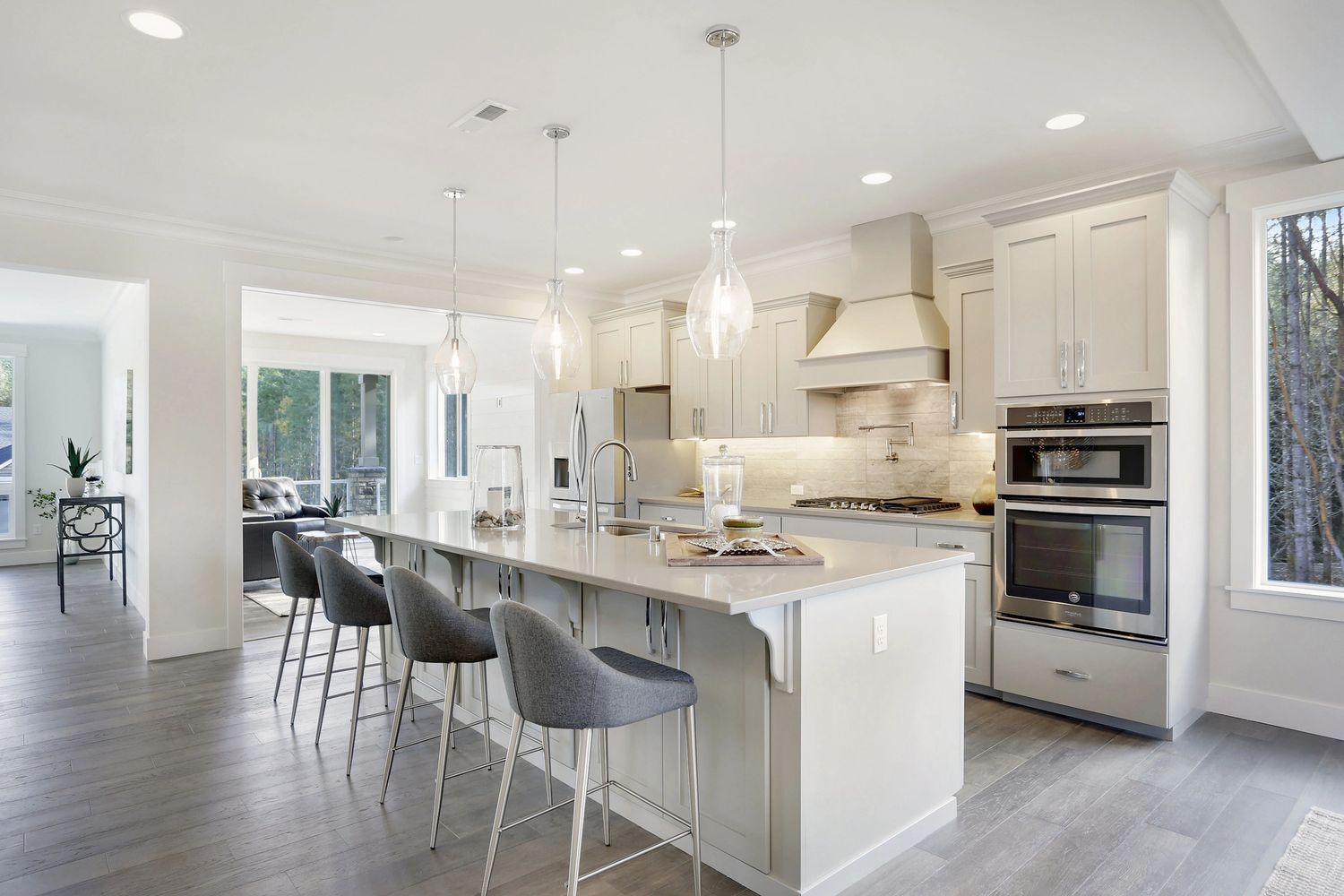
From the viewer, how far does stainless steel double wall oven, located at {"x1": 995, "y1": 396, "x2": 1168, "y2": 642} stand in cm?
Result: 332

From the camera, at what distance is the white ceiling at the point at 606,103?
99.7 inches

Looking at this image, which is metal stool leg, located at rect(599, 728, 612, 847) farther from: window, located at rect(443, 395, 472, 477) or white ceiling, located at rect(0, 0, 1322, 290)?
window, located at rect(443, 395, 472, 477)

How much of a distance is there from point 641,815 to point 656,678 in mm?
775

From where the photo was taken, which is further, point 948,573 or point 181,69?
point 181,69

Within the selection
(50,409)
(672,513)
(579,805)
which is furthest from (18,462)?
(579,805)

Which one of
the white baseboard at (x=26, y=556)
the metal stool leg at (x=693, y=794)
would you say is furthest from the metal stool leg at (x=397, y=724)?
the white baseboard at (x=26, y=556)

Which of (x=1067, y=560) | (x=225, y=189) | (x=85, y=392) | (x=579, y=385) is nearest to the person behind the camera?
(x=1067, y=560)

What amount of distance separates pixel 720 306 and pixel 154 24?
2.07 m

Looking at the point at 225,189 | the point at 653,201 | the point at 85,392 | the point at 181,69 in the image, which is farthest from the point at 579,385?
the point at 85,392

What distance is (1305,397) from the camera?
350cm

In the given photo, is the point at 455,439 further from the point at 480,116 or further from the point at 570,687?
the point at 570,687

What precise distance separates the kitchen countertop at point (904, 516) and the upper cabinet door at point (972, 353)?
494mm

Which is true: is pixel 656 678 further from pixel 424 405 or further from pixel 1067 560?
pixel 424 405

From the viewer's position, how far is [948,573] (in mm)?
2598
